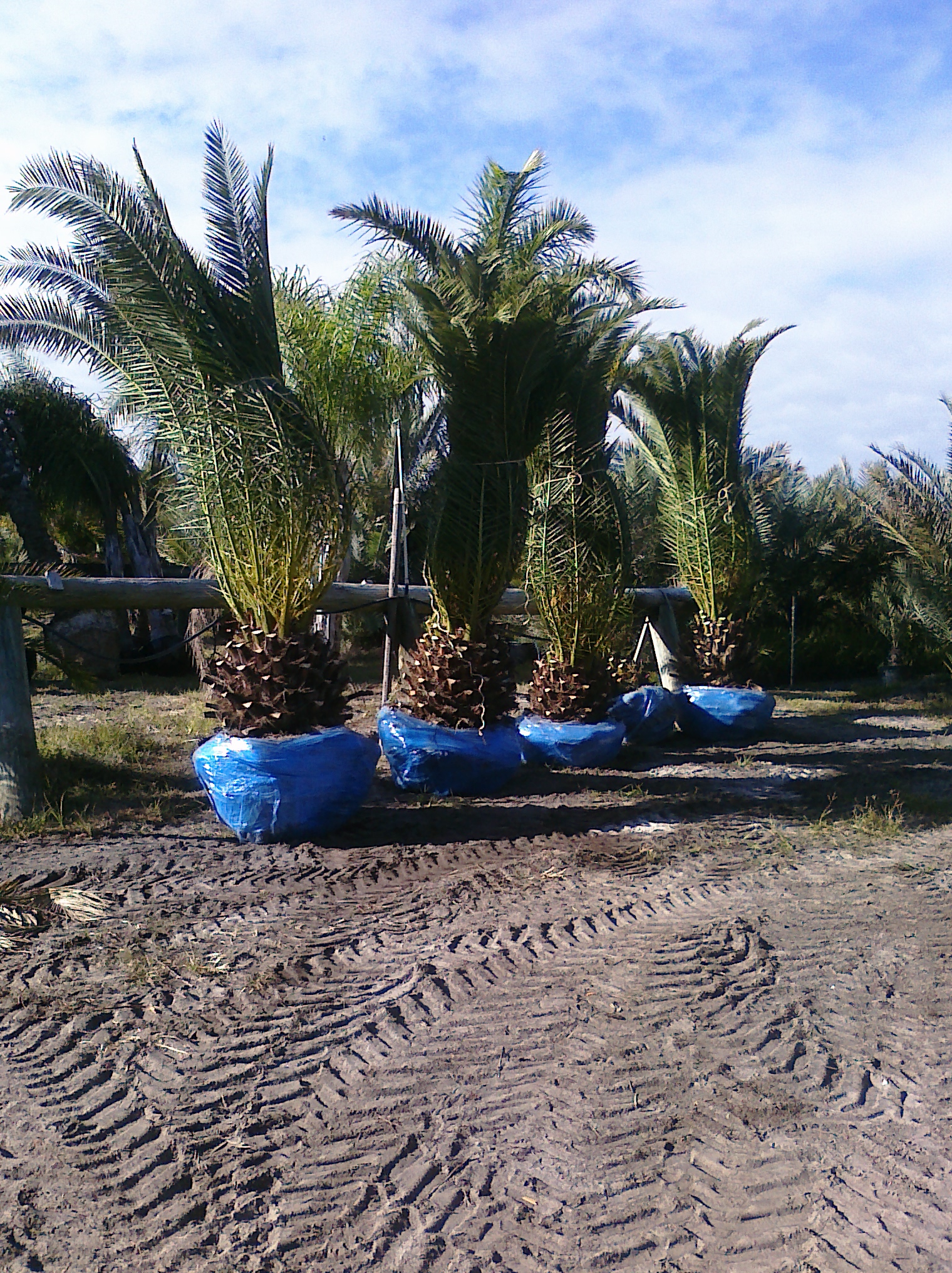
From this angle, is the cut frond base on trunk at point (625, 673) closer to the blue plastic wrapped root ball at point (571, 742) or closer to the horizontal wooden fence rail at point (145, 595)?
the blue plastic wrapped root ball at point (571, 742)

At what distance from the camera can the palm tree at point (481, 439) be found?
6742mm

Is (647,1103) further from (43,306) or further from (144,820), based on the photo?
(43,306)

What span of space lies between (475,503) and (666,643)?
442 cm

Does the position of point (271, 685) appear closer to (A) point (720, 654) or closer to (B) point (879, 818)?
(B) point (879, 818)

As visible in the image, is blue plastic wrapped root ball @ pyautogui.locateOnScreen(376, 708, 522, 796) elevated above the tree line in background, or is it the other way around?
the tree line in background

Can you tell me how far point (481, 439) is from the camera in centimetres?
705

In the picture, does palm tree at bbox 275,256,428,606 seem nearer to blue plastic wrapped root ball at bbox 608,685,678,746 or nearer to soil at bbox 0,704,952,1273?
blue plastic wrapped root ball at bbox 608,685,678,746

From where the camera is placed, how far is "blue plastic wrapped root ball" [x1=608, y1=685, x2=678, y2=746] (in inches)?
368

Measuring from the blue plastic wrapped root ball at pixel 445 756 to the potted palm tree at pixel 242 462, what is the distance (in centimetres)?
104

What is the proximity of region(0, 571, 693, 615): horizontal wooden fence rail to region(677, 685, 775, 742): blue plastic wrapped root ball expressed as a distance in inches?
63.0

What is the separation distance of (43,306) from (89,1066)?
14.5 metres

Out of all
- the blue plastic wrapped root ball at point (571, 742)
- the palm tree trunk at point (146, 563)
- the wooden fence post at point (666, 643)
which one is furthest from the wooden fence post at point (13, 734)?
the palm tree trunk at point (146, 563)

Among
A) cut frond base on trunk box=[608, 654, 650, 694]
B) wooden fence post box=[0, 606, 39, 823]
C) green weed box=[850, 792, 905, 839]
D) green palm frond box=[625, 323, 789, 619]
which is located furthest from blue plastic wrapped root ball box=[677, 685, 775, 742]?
wooden fence post box=[0, 606, 39, 823]

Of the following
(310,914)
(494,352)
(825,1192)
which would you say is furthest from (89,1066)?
(494,352)
